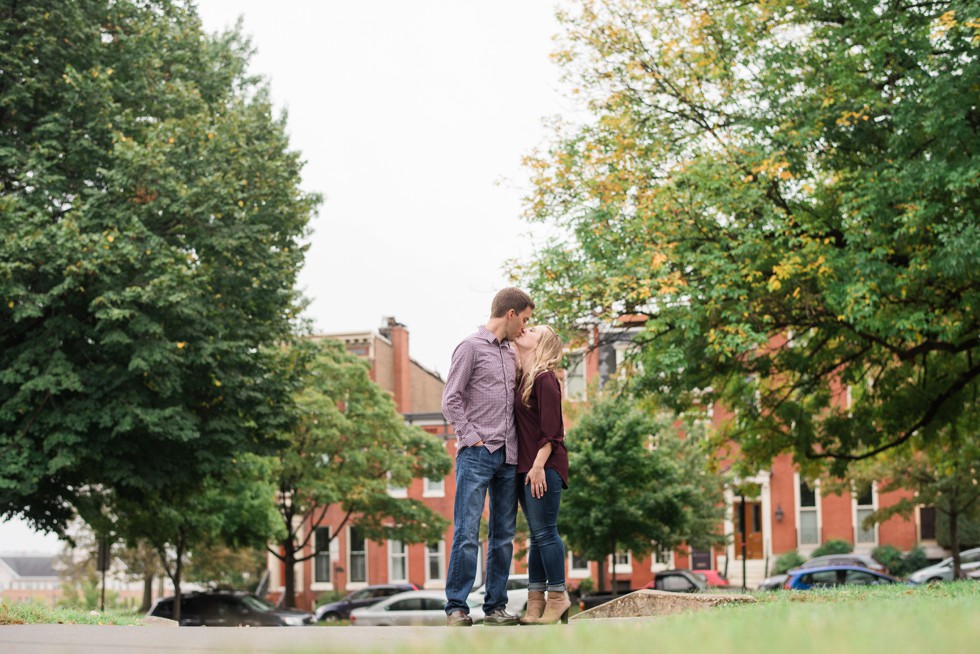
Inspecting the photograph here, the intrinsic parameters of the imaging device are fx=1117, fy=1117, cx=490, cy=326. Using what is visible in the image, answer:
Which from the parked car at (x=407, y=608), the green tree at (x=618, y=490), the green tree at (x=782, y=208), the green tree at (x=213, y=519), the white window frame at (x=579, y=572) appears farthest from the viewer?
the white window frame at (x=579, y=572)

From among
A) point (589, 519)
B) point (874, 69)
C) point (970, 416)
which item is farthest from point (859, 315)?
point (589, 519)

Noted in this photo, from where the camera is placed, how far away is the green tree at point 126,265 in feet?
59.1

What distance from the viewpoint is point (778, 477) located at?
4878cm

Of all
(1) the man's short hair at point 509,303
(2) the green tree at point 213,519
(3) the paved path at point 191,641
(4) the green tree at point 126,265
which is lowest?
(2) the green tree at point 213,519

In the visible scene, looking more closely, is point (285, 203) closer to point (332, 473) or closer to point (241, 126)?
point (241, 126)

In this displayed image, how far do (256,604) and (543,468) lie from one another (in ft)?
84.4

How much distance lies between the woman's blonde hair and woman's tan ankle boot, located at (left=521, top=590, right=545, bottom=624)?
1243 mm

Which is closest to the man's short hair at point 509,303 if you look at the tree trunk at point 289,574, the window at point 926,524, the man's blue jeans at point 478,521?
the man's blue jeans at point 478,521

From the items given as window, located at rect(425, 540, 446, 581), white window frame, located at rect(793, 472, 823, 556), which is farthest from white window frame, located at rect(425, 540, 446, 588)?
white window frame, located at rect(793, 472, 823, 556)

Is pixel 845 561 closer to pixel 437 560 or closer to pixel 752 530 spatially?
pixel 752 530

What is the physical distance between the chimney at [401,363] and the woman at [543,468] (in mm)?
52299

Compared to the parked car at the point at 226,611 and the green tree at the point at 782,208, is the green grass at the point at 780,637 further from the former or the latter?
the parked car at the point at 226,611

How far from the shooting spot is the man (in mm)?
7161

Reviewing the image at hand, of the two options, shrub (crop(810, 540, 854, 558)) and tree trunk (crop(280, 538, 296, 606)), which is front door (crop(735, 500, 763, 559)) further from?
tree trunk (crop(280, 538, 296, 606))
